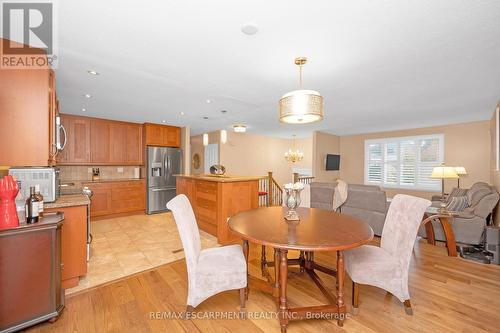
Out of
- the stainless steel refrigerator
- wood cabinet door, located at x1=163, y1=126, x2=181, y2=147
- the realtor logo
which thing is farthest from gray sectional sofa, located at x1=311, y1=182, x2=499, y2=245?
the realtor logo

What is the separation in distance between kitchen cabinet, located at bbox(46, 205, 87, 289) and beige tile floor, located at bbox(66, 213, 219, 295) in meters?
0.13

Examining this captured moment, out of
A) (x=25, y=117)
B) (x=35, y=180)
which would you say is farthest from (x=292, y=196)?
(x=25, y=117)

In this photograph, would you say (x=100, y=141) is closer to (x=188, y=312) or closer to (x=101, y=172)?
(x=101, y=172)

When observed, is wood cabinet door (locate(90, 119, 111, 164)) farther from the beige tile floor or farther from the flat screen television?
the flat screen television

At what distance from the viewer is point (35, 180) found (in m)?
2.05

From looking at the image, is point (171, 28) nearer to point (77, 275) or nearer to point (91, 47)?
point (91, 47)

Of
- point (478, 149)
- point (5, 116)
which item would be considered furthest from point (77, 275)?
point (478, 149)

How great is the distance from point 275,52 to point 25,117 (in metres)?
2.45

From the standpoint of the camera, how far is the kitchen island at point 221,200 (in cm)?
344

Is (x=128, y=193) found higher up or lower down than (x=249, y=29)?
lower down

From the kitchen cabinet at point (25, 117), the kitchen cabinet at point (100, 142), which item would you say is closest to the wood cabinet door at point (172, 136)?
the kitchen cabinet at point (100, 142)

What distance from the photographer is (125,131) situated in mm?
5273

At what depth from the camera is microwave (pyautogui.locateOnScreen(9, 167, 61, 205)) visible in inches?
77.9

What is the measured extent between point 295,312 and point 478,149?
7.02 m
